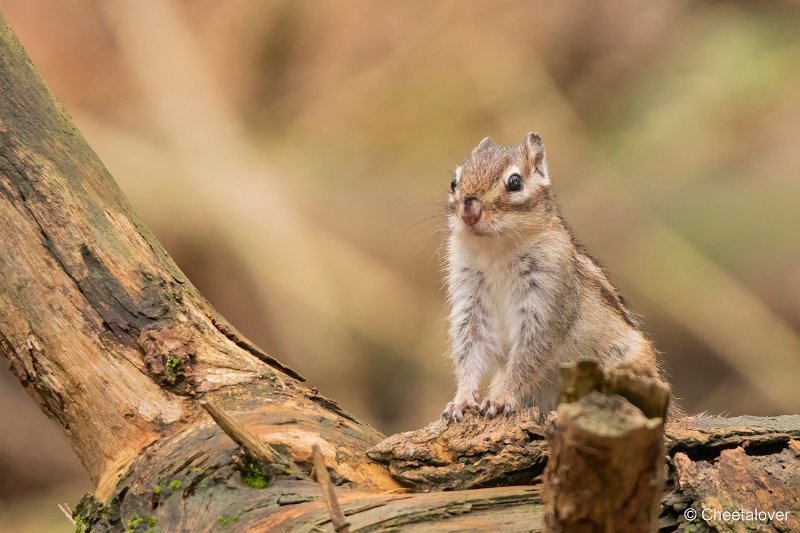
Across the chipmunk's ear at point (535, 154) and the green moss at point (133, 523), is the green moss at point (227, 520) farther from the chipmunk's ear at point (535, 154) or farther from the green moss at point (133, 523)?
the chipmunk's ear at point (535, 154)

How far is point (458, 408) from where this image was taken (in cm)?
446

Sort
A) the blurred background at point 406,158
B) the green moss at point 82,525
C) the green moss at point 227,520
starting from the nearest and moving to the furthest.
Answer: the green moss at point 227,520 < the green moss at point 82,525 < the blurred background at point 406,158

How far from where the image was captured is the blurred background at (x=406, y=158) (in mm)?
7973

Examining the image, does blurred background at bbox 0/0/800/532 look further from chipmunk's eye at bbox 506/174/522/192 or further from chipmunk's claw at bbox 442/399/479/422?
chipmunk's claw at bbox 442/399/479/422

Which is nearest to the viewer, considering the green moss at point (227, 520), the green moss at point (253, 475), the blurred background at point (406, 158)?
the green moss at point (227, 520)

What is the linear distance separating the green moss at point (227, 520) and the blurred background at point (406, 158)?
440 cm

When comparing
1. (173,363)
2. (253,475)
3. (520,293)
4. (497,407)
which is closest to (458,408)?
(497,407)

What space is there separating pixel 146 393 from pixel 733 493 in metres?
2.28

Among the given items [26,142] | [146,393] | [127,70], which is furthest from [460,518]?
[127,70]

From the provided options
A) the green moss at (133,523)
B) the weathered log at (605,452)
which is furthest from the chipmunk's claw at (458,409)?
the weathered log at (605,452)

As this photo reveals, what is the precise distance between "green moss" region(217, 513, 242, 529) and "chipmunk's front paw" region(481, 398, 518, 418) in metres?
1.21

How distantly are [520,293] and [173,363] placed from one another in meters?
2.01

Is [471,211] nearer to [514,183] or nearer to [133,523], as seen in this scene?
[514,183]

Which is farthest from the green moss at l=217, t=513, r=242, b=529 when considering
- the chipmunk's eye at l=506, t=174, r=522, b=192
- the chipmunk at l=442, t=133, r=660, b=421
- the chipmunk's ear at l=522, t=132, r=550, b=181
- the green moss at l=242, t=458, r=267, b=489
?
the chipmunk's ear at l=522, t=132, r=550, b=181
